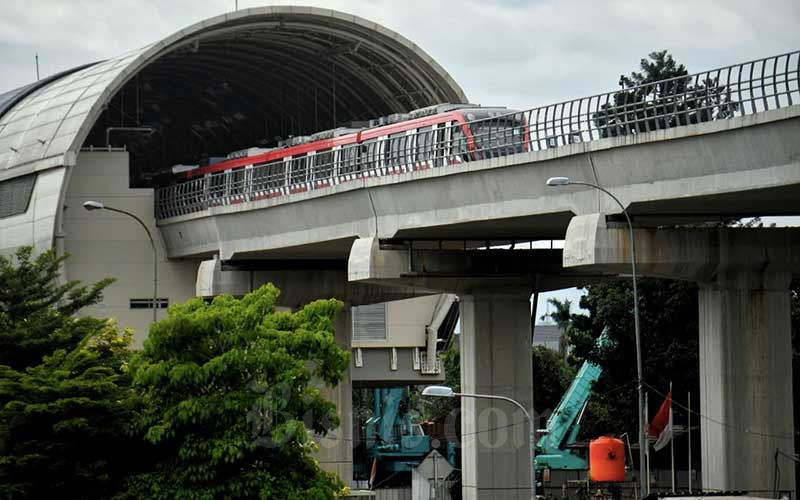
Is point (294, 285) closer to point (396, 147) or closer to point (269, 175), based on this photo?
point (269, 175)

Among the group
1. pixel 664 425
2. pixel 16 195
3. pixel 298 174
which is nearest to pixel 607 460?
pixel 664 425

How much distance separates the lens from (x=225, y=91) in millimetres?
78188

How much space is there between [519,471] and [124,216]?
58.7 ft

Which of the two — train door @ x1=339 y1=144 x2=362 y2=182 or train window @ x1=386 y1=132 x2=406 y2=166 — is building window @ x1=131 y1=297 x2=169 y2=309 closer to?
train door @ x1=339 y1=144 x2=362 y2=182

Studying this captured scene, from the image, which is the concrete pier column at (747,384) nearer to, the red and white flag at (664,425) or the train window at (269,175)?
the red and white flag at (664,425)

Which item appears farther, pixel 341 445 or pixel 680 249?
pixel 341 445

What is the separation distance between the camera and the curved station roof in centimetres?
6375

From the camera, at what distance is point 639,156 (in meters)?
40.7

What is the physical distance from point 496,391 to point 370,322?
25.2 metres

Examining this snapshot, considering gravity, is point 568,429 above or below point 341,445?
above

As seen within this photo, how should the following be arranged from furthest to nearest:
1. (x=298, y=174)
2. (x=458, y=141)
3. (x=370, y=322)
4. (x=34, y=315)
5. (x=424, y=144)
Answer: (x=370, y=322) → (x=298, y=174) → (x=424, y=144) → (x=458, y=141) → (x=34, y=315)

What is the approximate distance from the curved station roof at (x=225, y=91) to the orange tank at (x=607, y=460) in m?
14.1

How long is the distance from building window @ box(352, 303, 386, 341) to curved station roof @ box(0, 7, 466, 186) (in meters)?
8.50

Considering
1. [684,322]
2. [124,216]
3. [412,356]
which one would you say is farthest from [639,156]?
[412,356]
